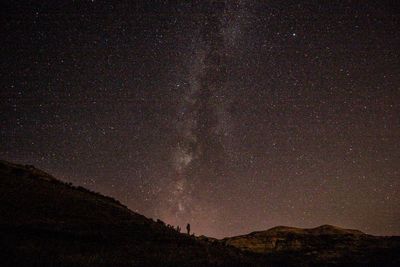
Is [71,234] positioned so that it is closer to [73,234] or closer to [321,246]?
[73,234]

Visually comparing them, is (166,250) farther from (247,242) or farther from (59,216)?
(247,242)

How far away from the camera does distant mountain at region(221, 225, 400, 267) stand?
41.6 metres

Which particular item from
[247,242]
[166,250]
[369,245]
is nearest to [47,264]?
[166,250]

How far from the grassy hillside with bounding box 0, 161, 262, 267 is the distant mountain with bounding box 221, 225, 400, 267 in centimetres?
2415

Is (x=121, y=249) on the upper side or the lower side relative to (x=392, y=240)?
lower

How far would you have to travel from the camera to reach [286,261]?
139 feet

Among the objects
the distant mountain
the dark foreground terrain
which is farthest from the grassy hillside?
the distant mountain

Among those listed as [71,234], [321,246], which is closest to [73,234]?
[71,234]

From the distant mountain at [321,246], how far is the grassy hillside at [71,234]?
79.2ft

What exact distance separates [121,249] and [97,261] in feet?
11.9

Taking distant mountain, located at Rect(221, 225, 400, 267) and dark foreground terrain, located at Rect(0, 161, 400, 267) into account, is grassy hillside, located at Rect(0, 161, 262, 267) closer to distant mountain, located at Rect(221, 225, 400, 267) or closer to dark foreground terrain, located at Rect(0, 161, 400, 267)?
dark foreground terrain, located at Rect(0, 161, 400, 267)

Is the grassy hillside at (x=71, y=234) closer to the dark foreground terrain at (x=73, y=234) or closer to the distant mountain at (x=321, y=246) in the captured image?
the dark foreground terrain at (x=73, y=234)

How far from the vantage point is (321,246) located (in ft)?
157

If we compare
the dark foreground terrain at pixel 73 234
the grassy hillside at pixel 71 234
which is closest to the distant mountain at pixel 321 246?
the dark foreground terrain at pixel 73 234
